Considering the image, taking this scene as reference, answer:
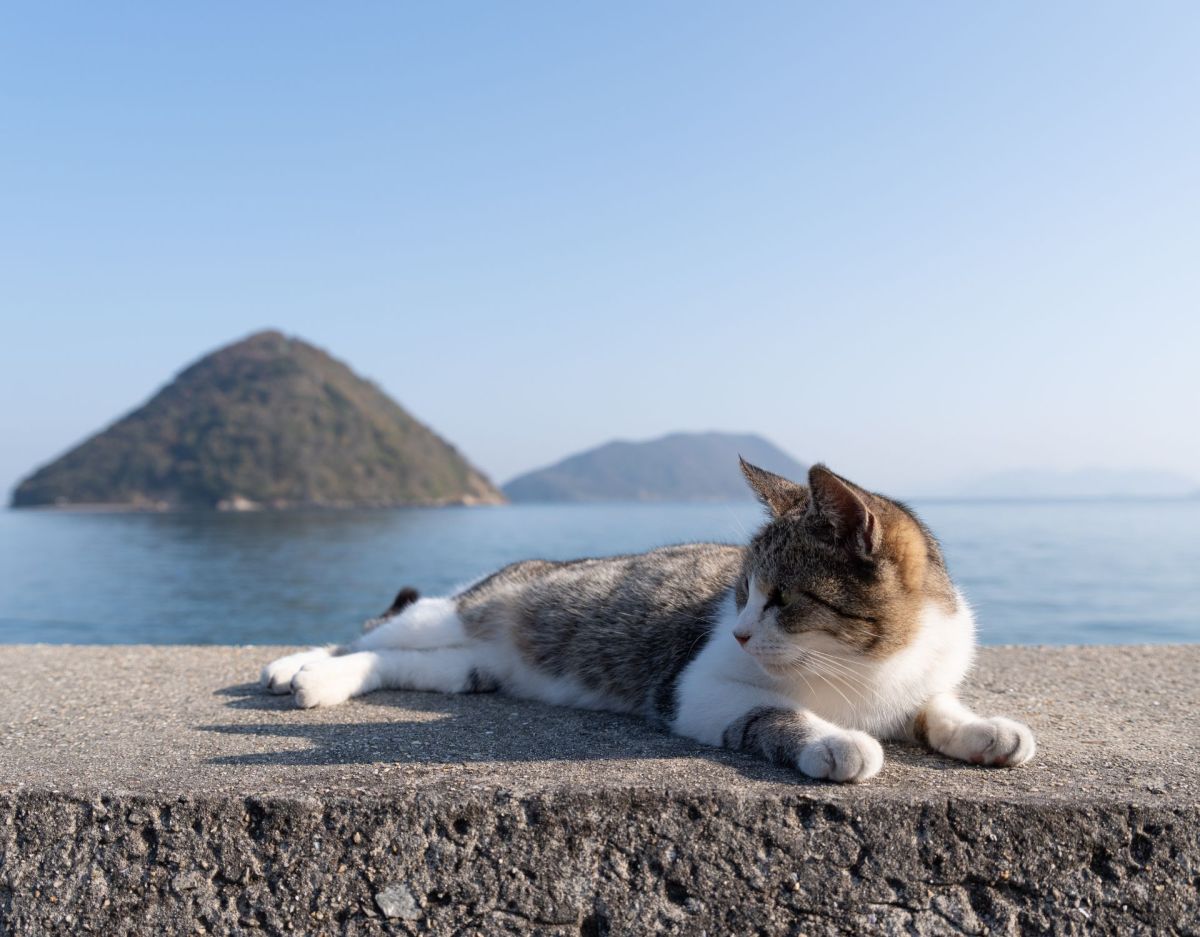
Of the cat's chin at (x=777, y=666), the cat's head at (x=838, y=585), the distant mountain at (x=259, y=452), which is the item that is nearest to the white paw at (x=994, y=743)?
the cat's head at (x=838, y=585)

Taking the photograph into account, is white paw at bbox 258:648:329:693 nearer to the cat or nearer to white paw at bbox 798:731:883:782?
the cat

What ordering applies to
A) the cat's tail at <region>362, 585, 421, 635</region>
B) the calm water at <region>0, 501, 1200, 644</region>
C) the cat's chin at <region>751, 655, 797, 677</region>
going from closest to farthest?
the cat's chin at <region>751, 655, 797, 677</region>
the cat's tail at <region>362, 585, 421, 635</region>
the calm water at <region>0, 501, 1200, 644</region>

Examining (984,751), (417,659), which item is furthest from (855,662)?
(417,659)

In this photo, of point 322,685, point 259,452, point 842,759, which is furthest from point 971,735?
point 259,452

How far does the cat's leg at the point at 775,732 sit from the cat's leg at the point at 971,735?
323 mm

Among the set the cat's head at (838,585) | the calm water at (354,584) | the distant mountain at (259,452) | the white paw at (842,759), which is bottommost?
the calm water at (354,584)

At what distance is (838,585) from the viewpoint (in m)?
2.72

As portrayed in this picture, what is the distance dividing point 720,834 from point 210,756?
1.62 meters

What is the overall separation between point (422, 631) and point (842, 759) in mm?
2282

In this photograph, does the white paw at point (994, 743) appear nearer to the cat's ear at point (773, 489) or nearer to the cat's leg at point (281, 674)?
the cat's ear at point (773, 489)

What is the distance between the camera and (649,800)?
2287 mm

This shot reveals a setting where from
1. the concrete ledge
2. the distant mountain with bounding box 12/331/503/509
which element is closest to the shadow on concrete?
the concrete ledge

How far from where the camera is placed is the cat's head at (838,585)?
267cm

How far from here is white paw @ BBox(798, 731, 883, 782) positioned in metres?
2.42
